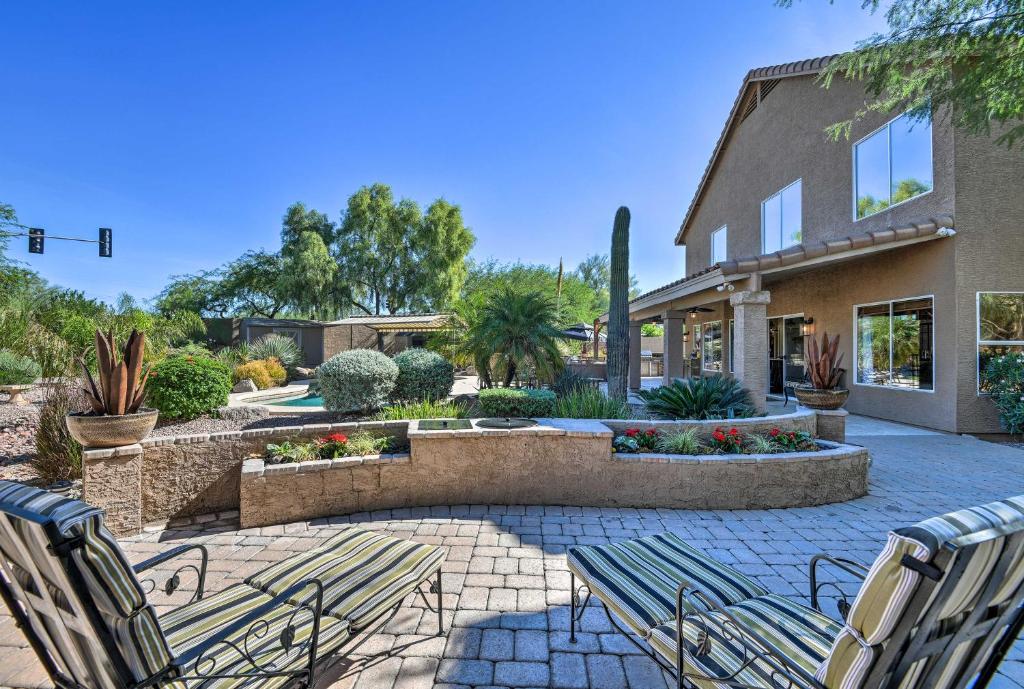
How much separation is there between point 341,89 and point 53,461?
9.56m

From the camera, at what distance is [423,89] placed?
37.9 ft

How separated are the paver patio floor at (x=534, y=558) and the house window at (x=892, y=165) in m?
5.59

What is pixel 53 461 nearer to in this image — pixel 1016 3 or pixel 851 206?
pixel 1016 3

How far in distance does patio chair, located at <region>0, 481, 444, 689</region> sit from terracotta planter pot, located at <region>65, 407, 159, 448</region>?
2465mm

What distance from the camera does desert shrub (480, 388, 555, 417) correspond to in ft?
20.0

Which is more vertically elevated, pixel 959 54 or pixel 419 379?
pixel 959 54

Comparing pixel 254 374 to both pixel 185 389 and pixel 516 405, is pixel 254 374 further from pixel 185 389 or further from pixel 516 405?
pixel 516 405

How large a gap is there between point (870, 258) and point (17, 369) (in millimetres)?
18195

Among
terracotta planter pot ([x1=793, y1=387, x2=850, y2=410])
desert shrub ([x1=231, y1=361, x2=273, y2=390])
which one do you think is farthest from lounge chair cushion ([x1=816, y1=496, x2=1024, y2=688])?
desert shrub ([x1=231, y1=361, x2=273, y2=390])

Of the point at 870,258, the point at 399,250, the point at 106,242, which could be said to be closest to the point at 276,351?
the point at 106,242

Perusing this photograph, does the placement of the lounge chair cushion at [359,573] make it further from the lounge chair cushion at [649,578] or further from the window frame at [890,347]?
the window frame at [890,347]

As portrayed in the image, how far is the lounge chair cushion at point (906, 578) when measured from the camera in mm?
1191

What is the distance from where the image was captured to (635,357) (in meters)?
13.9

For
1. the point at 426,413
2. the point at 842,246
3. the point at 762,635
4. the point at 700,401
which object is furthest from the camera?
the point at 842,246
